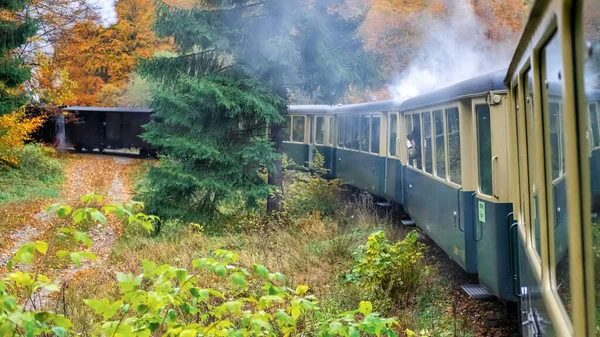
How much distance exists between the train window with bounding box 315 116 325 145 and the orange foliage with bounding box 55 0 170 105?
1263 cm

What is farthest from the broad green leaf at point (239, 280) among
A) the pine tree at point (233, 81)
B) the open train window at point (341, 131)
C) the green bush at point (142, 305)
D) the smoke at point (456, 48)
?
the smoke at point (456, 48)

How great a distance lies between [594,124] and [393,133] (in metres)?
11.6

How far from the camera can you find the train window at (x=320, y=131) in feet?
67.0

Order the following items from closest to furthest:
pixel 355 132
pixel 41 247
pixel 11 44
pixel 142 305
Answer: pixel 41 247
pixel 142 305
pixel 11 44
pixel 355 132

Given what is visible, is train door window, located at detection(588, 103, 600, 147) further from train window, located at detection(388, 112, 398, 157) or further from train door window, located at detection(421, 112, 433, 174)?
train window, located at detection(388, 112, 398, 157)

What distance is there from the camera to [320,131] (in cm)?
2073

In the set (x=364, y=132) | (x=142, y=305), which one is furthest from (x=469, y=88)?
(x=364, y=132)

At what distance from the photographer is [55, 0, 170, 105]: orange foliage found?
31891mm

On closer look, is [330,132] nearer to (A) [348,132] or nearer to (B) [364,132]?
(A) [348,132]

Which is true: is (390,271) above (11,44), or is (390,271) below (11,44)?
below

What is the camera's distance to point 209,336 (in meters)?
3.09

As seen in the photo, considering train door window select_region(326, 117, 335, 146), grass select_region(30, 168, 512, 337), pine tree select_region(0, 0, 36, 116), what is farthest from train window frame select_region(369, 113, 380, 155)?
pine tree select_region(0, 0, 36, 116)

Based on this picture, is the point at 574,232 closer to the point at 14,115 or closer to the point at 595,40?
the point at 595,40

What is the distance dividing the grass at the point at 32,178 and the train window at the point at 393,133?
1206 cm
